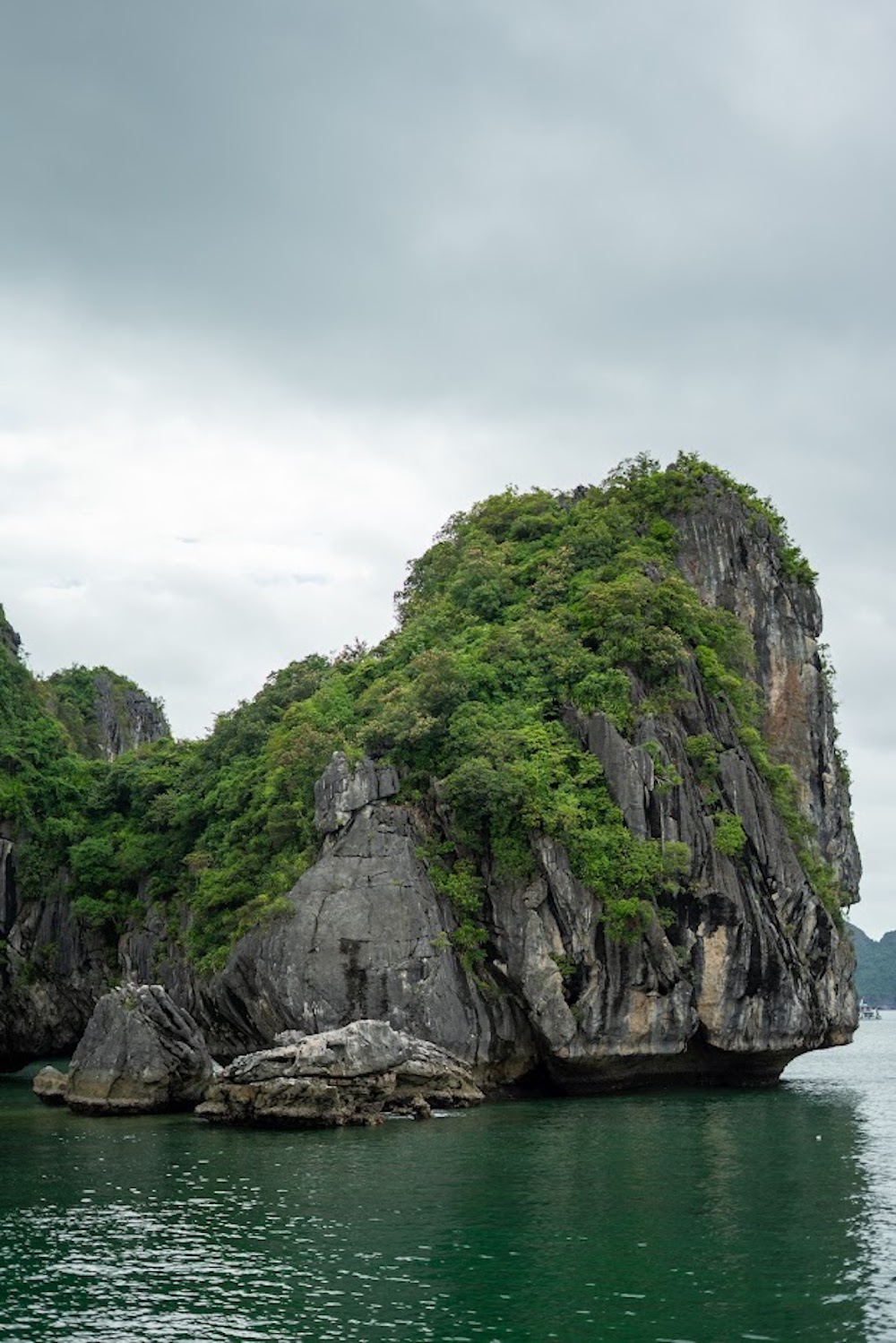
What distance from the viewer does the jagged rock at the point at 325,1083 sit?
113ft

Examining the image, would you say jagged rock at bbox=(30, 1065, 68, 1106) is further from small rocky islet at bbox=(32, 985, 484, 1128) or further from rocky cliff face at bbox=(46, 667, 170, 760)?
rocky cliff face at bbox=(46, 667, 170, 760)

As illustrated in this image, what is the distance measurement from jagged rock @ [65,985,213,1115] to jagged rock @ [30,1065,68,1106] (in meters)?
1.61

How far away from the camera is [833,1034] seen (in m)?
49.6

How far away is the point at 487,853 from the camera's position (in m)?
44.0

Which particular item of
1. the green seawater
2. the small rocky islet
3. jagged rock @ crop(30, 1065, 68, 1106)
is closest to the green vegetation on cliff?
the small rocky islet

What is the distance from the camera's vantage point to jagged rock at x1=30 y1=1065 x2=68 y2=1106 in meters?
39.9

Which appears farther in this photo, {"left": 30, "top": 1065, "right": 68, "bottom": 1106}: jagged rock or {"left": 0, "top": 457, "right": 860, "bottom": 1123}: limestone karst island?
{"left": 0, "top": 457, "right": 860, "bottom": 1123}: limestone karst island

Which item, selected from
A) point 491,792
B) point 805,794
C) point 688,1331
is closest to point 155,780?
point 491,792

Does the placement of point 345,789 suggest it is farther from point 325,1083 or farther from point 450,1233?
point 450,1233

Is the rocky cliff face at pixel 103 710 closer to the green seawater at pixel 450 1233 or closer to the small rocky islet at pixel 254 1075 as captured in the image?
the small rocky islet at pixel 254 1075

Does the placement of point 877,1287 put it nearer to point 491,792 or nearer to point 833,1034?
point 491,792

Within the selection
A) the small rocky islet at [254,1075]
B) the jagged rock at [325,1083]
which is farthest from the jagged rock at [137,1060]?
the jagged rock at [325,1083]

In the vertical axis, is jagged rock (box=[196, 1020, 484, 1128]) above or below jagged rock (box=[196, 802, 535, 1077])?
below

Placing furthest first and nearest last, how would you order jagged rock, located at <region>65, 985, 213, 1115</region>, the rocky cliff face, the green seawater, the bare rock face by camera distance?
the rocky cliff face
the bare rock face
jagged rock, located at <region>65, 985, 213, 1115</region>
the green seawater
